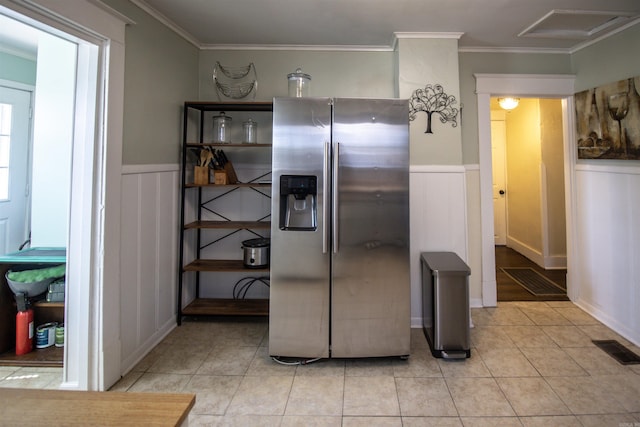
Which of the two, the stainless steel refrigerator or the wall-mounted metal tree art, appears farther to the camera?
the wall-mounted metal tree art

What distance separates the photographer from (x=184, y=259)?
2861 mm

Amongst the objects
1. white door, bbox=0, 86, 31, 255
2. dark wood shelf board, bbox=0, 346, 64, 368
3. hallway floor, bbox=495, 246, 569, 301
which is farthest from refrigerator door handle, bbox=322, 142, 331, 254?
white door, bbox=0, 86, 31, 255

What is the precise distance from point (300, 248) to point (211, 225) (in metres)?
1.03

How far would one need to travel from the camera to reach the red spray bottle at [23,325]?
7.41ft

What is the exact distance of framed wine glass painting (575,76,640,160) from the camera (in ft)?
8.11

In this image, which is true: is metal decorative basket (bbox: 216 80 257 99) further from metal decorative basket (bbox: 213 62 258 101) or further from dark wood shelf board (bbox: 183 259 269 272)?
dark wood shelf board (bbox: 183 259 269 272)

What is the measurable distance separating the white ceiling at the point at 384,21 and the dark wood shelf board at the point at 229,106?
0.60 meters

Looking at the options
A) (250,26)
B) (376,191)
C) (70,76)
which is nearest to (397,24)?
(250,26)

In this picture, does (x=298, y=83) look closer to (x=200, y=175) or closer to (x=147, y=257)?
(x=200, y=175)

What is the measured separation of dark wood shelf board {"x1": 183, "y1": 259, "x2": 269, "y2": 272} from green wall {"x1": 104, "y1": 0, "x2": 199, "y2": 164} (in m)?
0.90

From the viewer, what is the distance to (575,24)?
103 inches

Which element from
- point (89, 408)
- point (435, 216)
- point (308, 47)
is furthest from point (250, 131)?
point (89, 408)

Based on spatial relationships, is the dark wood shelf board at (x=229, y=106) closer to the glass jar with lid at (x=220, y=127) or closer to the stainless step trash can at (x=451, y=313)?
the glass jar with lid at (x=220, y=127)

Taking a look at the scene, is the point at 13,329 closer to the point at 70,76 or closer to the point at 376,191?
the point at 70,76
